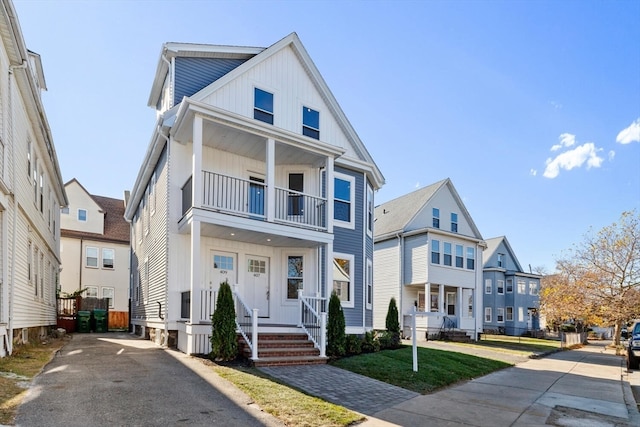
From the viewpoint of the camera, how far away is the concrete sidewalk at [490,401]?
755 centimetres

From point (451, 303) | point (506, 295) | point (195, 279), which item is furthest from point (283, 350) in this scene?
point (506, 295)

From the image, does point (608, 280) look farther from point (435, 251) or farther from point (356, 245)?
point (356, 245)

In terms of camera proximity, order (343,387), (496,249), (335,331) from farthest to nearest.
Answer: (496,249), (335,331), (343,387)

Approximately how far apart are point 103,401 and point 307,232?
313 inches

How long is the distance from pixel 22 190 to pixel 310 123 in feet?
29.7

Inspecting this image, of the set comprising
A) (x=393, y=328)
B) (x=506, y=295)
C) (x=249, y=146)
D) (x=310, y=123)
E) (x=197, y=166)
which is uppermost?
(x=310, y=123)

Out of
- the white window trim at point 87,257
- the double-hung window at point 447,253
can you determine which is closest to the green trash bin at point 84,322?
the white window trim at point 87,257

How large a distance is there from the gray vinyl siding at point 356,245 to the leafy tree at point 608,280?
16.1 meters

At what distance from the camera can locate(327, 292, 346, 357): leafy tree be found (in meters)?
12.5

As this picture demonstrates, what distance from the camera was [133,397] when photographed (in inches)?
268

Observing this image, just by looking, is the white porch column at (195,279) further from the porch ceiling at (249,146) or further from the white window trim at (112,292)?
the white window trim at (112,292)

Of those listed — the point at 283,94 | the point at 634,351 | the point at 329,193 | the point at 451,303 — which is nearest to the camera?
the point at 329,193

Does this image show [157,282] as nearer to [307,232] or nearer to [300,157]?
[307,232]

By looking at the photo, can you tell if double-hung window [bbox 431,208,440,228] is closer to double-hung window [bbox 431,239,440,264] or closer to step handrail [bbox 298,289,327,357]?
double-hung window [bbox 431,239,440,264]
